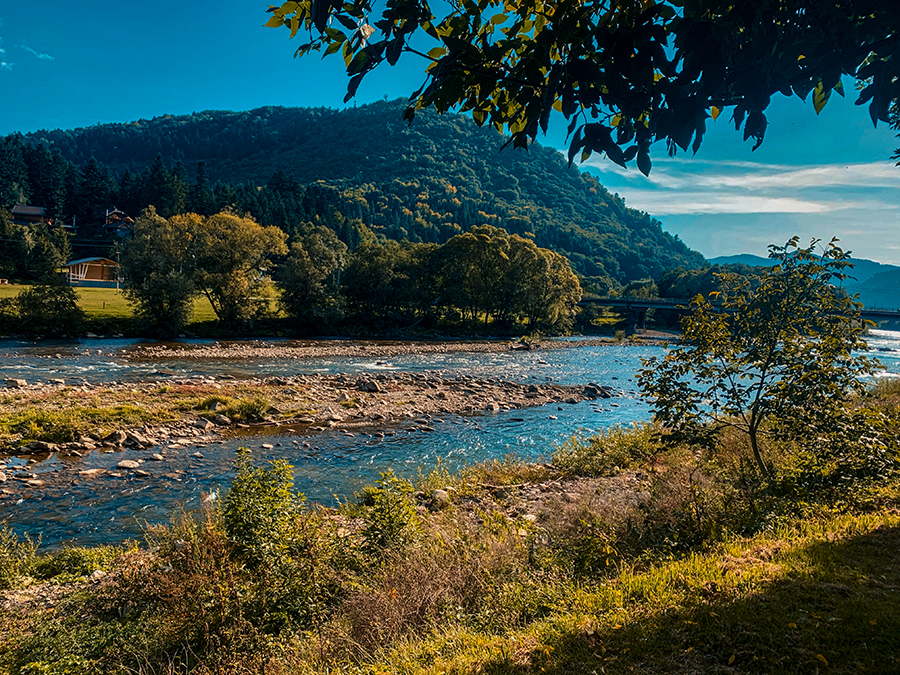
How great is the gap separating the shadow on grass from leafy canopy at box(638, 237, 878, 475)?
11.4ft

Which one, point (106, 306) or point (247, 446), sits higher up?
point (106, 306)

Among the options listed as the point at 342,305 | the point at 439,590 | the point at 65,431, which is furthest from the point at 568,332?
the point at 439,590

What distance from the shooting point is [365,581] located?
17.9ft

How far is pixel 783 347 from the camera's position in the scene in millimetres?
7523

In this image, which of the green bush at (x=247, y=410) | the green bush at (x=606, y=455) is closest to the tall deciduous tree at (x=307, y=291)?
the green bush at (x=247, y=410)

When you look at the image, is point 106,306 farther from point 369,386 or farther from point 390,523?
point 390,523

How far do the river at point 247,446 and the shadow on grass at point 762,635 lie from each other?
817 cm

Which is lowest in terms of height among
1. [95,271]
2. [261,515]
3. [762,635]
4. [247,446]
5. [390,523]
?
[247,446]

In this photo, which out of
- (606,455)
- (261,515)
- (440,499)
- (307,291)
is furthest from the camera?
(307,291)

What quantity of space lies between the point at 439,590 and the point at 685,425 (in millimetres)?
4906

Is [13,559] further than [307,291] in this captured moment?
No

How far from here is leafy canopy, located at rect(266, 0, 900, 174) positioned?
8.13 ft

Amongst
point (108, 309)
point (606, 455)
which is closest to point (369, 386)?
point (606, 455)

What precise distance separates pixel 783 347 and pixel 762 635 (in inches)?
224
